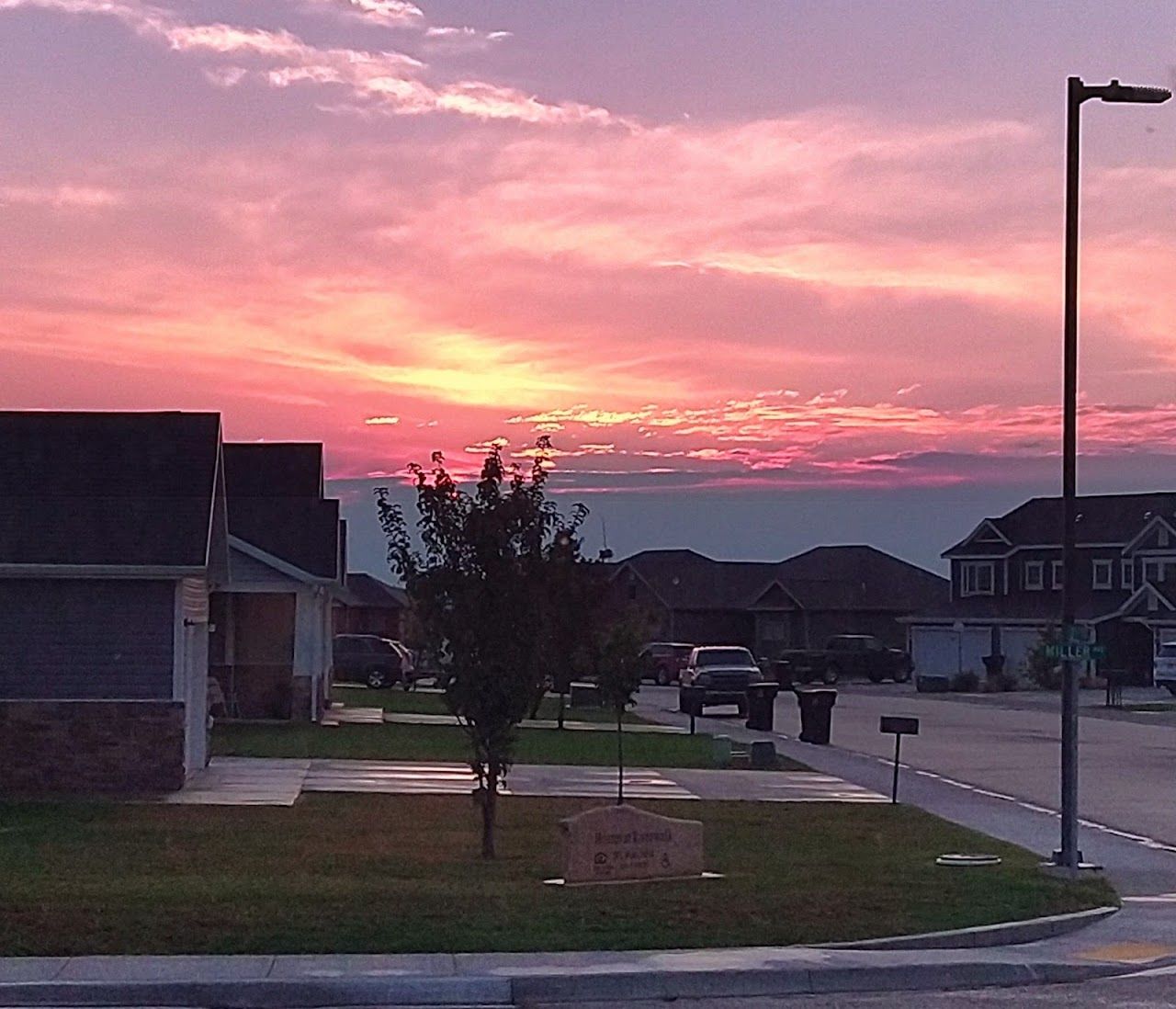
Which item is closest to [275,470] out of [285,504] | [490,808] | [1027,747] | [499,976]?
[285,504]

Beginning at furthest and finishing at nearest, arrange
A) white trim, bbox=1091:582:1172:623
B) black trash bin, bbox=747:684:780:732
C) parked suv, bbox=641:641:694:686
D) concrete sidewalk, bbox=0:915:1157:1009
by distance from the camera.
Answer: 1. parked suv, bbox=641:641:694:686
2. white trim, bbox=1091:582:1172:623
3. black trash bin, bbox=747:684:780:732
4. concrete sidewalk, bbox=0:915:1157:1009

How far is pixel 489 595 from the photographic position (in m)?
17.2

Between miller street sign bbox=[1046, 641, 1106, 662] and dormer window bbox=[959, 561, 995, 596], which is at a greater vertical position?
dormer window bbox=[959, 561, 995, 596]

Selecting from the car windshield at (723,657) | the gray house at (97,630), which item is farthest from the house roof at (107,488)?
the car windshield at (723,657)

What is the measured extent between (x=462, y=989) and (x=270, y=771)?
51.8 feet

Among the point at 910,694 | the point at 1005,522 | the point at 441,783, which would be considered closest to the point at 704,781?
the point at 441,783

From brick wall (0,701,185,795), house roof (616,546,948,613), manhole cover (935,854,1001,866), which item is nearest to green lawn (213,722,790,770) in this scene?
brick wall (0,701,185,795)

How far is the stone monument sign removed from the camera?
50.6ft

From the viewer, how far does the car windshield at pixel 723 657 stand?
177 feet

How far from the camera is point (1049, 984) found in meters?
12.8

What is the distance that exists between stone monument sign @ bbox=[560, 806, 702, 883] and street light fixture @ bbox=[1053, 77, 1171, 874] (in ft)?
12.4

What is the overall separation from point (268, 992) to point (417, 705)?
124ft

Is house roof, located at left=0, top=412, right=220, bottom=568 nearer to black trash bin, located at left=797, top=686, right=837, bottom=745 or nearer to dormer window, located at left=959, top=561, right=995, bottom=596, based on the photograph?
black trash bin, located at left=797, top=686, right=837, bottom=745

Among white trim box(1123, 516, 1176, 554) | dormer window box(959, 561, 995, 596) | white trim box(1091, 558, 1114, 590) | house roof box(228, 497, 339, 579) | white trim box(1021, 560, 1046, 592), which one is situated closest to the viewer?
house roof box(228, 497, 339, 579)
